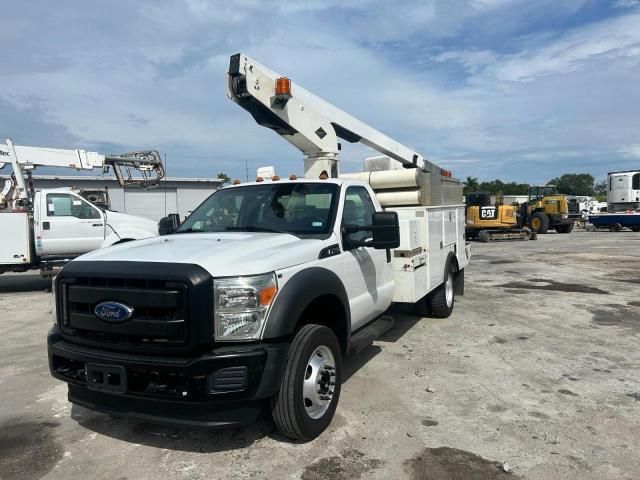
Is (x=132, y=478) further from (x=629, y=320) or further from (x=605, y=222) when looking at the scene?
(x=605, y=222)

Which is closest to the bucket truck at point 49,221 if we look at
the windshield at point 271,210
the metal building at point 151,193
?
the windshield at point 271,210

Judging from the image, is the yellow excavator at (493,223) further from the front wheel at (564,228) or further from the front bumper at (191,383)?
the front bumper at (191,383)

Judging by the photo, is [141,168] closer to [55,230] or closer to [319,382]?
[55,230]

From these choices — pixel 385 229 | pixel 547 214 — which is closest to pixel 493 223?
pixel 547 214

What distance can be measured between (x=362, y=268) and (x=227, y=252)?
1.58 metres

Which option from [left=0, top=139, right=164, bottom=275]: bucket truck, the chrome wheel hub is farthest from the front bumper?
[left=0, top=139, right=164, bottom=275]: bucket truck

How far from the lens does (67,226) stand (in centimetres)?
1116

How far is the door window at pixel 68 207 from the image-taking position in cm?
1107

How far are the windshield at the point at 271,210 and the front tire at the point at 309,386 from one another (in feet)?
3.31

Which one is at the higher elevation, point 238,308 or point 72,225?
point 72,225

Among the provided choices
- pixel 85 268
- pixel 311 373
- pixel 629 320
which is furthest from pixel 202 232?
pixel 629 320

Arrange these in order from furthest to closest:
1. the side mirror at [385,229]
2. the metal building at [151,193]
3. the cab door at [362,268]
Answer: the metal building at [151,193]
the cab door at [362,268]
the side mirror at [385,229]

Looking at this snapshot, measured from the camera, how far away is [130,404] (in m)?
3.18

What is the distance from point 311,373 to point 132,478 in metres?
1.34
